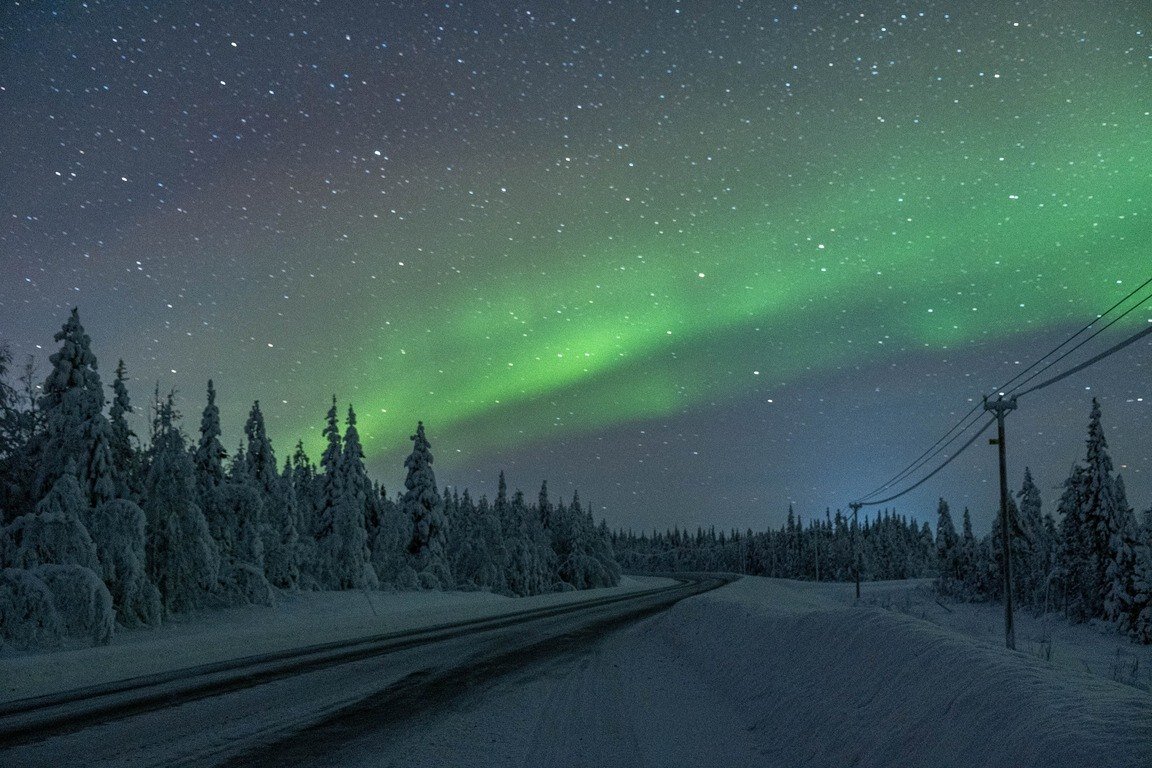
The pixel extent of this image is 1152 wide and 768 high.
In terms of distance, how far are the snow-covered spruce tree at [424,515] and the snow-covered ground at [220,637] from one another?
11.3 metres

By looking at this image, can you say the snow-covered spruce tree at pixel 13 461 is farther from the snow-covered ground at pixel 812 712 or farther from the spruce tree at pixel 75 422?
the snow-covered ground at pixel 812 712

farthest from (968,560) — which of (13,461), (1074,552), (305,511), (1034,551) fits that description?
(13,461)

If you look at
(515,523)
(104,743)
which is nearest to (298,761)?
(104,743)

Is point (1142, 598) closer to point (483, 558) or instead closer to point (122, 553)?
point (483, 558)

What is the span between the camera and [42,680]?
1273 centimetres

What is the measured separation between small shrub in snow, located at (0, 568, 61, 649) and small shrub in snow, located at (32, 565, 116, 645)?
488 mm

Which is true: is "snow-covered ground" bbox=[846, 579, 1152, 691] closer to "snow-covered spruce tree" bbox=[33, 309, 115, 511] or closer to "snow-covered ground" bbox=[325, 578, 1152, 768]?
"snow-covered ground" bbox=[325, 578, 1152, 768]

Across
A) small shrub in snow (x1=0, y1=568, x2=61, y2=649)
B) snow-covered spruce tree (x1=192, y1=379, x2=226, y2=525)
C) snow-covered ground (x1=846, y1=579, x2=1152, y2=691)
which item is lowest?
snow-covered ground (x1=846, y1=579, x2=1152, y2=691)

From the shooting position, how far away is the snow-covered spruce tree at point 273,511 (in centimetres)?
3872

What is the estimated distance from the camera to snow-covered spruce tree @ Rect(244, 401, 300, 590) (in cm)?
3872

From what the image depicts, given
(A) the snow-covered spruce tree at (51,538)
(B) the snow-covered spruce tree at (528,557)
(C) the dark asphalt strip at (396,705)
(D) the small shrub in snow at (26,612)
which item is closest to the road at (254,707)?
(C) the dark asphalt strip at (396,705)

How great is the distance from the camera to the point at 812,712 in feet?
27.5

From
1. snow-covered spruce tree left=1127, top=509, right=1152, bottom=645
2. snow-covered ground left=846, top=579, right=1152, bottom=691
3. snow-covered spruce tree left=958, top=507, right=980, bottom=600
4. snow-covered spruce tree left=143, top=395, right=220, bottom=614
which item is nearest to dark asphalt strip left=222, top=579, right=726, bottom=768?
snow-covered spruce tree left=143, top=395, right=220, bottom=614

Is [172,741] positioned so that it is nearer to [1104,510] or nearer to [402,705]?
[402,705]
